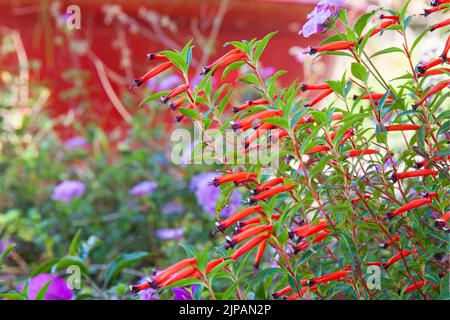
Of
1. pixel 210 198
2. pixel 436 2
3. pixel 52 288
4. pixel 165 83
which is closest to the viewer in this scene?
pixel 436 2

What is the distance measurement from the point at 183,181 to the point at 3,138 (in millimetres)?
883

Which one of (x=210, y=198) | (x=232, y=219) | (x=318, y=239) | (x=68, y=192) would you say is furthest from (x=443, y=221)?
(x=68, y=192)

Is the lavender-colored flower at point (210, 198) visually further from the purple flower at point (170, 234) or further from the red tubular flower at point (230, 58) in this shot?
the red tubular flower at point (230, 58)

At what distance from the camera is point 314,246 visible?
3.01 ft

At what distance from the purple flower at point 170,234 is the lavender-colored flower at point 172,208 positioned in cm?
11

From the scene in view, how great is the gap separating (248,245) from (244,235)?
0.01 m

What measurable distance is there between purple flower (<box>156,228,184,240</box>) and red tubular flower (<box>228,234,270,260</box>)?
1060mm

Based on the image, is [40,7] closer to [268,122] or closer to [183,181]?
[183,181]

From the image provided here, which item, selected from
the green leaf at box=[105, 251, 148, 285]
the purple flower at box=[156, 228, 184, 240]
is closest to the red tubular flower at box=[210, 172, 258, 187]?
the green leaf at box=[105, 251, 148, 285]

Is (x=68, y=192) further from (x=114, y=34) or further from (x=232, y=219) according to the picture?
(x=232, y=219)

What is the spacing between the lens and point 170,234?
6.26 feet

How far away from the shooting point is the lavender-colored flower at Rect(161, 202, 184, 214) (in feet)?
7.03

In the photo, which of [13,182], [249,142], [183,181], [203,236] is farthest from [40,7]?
[249,142]
